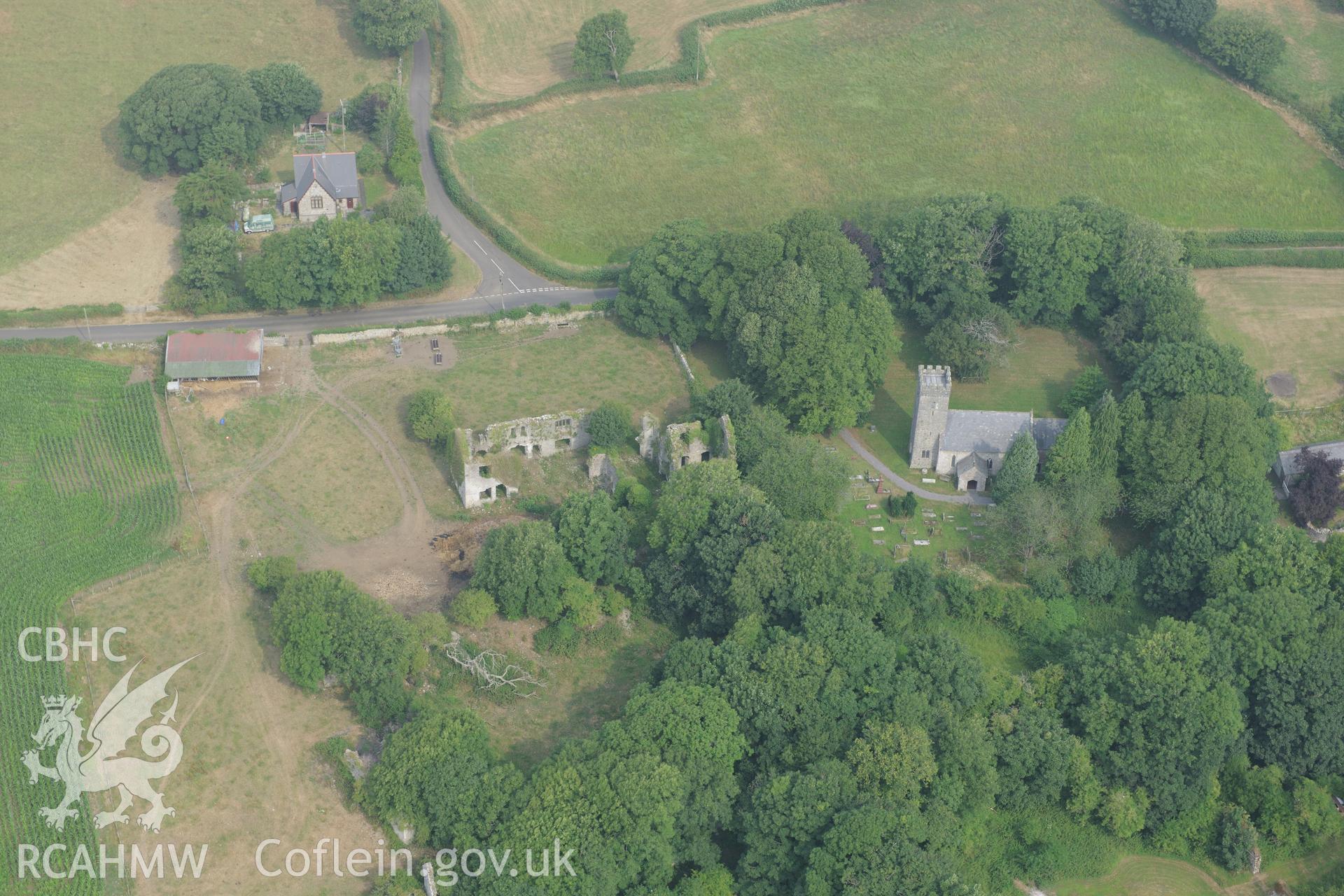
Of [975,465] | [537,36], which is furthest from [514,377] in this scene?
[537,36]

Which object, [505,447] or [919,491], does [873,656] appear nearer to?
[919,491]

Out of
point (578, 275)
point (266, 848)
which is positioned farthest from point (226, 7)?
point (266, 848)

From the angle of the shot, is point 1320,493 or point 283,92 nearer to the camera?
point 1320,493

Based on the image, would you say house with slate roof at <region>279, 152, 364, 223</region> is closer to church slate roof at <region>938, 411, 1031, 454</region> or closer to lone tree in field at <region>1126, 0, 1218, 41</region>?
church slate roof at <region>938, 411, 1031, 454</region>

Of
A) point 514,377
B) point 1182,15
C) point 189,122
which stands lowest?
point 514,377

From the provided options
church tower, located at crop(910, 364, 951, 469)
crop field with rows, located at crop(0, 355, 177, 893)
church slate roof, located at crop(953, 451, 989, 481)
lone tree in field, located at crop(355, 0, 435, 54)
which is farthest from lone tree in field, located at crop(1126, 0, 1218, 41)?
crop field with rows, located at crop(0, 355, 177, 893)

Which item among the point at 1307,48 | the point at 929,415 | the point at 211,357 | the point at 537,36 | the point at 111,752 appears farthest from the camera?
the point at 537,36
